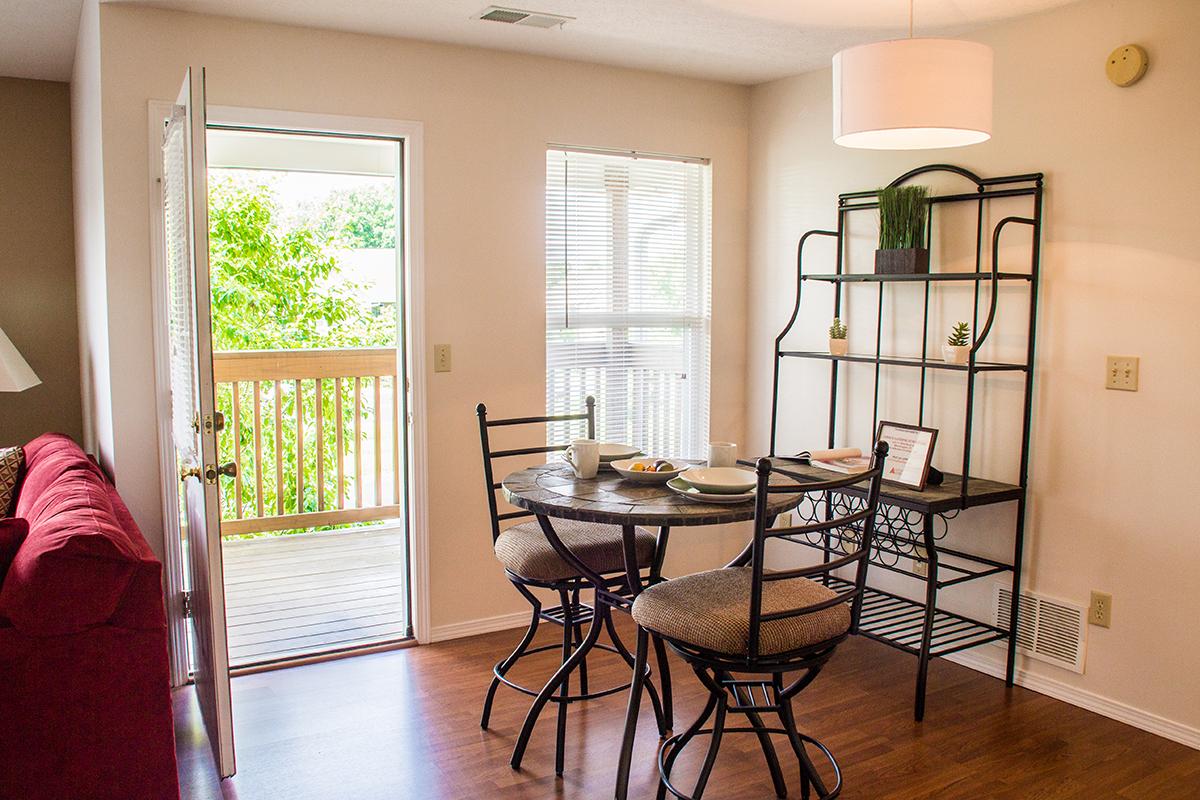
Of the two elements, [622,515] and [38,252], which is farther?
[38,252]

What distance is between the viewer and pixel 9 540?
2223 mm

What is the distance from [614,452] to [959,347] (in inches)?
49.9

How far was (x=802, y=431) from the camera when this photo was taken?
421cm

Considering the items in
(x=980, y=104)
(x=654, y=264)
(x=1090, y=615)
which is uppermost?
(x=980, y=104)

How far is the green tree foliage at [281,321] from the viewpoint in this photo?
5.24 metres

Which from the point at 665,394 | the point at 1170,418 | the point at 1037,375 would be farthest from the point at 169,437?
the point at 1170,418

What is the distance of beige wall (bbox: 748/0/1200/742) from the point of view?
2.88 meters

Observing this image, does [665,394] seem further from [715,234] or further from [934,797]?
[934,797]

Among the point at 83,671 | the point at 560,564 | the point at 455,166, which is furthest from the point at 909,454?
the point at 83,671

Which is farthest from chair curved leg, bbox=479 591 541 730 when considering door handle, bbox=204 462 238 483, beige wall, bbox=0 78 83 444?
beige wall, bbox=0 78 83 444

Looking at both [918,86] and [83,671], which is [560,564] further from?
[918,86]

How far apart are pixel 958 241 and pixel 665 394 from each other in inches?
55.7

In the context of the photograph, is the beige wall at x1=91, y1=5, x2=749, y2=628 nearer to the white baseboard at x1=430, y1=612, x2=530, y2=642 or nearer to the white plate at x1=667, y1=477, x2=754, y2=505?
the white baseboard at x1=430, y1=612, x2=530, y2=642

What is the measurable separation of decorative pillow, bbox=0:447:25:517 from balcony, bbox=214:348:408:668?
4.31 feet
